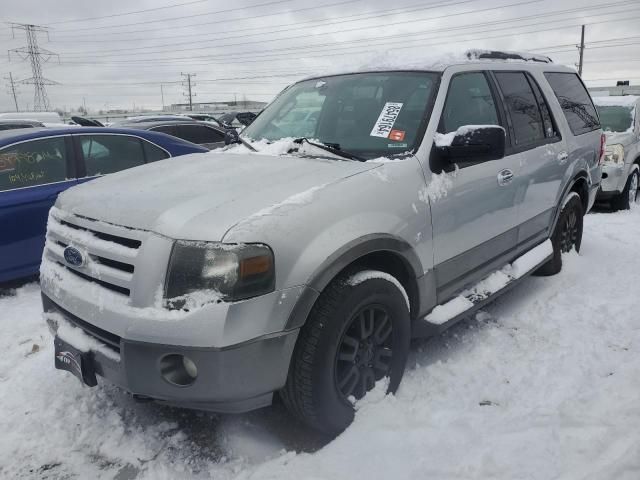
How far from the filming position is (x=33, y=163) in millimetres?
4875

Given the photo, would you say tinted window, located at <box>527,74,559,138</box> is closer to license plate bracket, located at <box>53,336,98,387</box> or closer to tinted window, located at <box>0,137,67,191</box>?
license plate bracket, located at <box>53,336,98,387</box>

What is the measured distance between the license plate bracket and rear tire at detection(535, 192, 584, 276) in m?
3.99

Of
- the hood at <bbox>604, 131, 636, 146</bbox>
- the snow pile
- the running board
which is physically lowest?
the running board

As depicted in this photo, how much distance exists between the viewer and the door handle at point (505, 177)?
3.49 meters

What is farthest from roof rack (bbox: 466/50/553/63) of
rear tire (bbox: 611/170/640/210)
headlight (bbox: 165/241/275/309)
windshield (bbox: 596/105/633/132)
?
windshield (bbox: 596/105/633/132)

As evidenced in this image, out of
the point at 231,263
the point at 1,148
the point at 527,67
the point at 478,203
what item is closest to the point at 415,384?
the point at 478,203

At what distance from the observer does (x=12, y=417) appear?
9.25ft

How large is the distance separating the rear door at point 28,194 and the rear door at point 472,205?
11.7 ft

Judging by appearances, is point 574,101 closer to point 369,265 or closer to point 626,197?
point 369,265

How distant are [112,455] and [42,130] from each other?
374 cm

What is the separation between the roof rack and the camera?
377 cm

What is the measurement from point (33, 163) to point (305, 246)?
3.79m

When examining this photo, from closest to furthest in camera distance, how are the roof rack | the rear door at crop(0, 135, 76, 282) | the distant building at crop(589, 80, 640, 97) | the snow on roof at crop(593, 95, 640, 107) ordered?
the roof rack, the rear door at crop(0, 135, 76, 282), the snow on roof at crop(593, 95, 640, 107), the distant building at crop(589, 80, 640, 97)

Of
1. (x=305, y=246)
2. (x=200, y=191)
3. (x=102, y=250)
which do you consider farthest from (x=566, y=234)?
(x=102, y=250)
